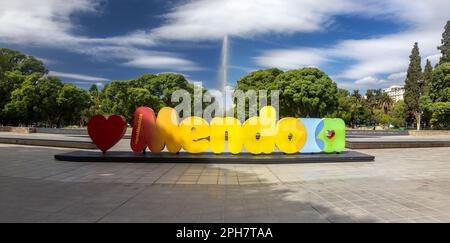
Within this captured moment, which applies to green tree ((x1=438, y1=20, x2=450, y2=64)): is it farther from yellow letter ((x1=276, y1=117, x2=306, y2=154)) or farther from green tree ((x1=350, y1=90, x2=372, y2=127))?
yellow letter ((x1=276, y1=117, x2=306, y2=154))

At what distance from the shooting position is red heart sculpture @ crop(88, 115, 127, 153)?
14344 mm

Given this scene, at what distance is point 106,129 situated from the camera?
14438mm

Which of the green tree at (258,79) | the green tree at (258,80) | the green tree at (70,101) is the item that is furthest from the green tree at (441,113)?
the green tree at (70,101)

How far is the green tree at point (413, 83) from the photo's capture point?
57625 mm

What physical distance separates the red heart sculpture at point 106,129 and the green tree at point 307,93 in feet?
112

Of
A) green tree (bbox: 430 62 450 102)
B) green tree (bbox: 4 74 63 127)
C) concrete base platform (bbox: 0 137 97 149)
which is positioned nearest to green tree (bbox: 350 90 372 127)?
green tree (bbox: 430 62 450 102)

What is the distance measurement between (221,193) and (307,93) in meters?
39.2

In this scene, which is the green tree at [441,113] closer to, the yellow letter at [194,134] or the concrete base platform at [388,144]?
the concrete base platform at [388,144]

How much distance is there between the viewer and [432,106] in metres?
41.2

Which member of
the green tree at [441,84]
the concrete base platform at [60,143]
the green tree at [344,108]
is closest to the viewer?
the concrete base platform at [60,143]

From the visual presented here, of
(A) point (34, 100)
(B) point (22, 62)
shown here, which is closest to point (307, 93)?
(A) point (34, 100)

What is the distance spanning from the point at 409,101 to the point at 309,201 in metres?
61.5

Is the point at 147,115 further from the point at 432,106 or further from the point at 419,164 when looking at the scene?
the point at 432,106

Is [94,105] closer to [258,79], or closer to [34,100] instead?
[34,100]
